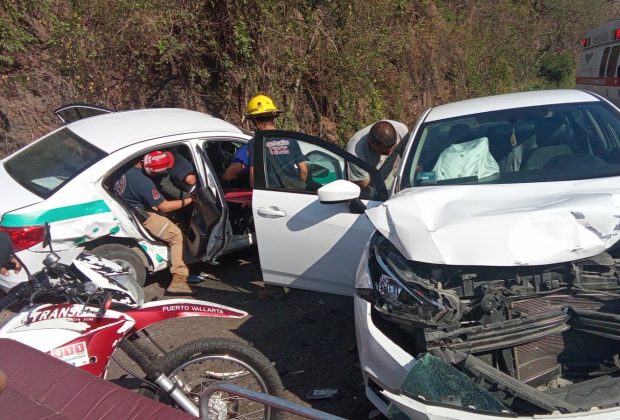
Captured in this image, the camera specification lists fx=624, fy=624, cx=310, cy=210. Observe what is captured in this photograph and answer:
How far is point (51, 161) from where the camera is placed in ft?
18.5

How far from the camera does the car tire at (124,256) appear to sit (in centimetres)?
543

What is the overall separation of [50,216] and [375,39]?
27.9 ft

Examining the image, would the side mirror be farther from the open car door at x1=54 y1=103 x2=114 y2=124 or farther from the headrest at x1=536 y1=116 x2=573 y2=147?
the open car door at x1=54 y1=103 x2=114 y2=124

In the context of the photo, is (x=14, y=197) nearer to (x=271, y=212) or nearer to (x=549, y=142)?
(x=271, y=212)

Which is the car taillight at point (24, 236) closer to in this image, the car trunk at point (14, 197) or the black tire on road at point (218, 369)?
the car trunk at point (14, 197)

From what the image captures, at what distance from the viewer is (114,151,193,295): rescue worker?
5824 mm

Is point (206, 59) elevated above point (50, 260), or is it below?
below

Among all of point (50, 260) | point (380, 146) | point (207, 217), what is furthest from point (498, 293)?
point (207, 217)

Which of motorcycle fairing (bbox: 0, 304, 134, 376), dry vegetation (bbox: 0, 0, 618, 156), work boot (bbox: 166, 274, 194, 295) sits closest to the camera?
motorcycle fairing (bbox: 0, 304, 134, 376)

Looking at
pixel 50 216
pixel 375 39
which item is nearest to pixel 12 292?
pixel 50 216

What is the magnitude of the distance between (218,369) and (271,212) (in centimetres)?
188

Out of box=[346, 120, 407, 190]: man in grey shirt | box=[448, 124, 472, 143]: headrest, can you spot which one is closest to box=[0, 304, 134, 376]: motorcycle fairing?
box=[448, 124, 472, 143]: headrest

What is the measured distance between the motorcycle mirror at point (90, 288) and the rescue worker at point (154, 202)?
274 cm

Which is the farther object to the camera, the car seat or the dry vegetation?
the dry vegetation
